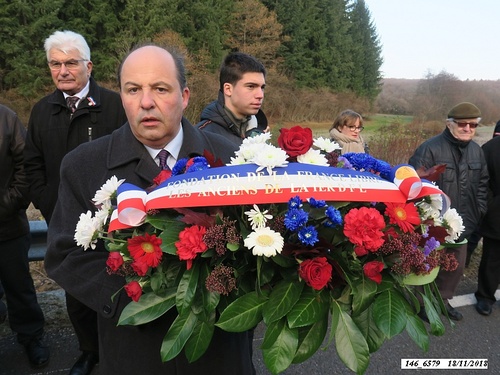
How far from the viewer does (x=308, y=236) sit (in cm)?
107

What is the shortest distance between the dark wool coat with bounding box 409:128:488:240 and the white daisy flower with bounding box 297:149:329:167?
2992mm

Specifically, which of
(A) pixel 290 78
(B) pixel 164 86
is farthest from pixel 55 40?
(A) pixel 290 78

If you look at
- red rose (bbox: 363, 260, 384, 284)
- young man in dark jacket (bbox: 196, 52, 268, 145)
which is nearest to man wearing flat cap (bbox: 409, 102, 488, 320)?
young man in dark jacket (bbox: 196, 52, 268, 145)

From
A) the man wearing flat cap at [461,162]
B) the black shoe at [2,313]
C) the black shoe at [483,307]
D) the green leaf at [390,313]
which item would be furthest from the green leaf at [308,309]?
the black shoe at [483,307]

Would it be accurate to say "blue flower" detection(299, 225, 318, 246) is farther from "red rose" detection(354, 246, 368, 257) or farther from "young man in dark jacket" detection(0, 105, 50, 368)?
"young man in dark jacket" detection(0, 105, 50, 368)

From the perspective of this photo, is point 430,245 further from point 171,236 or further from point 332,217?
point 171,236

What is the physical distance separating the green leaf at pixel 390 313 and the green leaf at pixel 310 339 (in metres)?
0.15

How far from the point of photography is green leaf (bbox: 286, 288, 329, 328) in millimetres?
1070

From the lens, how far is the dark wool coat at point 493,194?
4.20 m

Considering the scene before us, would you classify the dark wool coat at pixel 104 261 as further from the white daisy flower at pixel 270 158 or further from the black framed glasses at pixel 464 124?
the black framed glasses at pixel 464 124

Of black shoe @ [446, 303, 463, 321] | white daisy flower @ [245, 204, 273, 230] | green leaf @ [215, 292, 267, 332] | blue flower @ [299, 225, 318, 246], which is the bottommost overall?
black shoe @ [446, 303, 463, 321]

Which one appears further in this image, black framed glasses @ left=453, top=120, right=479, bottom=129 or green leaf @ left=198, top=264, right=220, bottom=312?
black framed glasses @ left=453, top=120, right=479, bottom=129

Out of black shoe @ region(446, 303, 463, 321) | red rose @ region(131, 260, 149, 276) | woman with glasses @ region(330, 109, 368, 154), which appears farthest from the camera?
woman with glasses @ region(330, 109, 368, 154)

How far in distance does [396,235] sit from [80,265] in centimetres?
112
